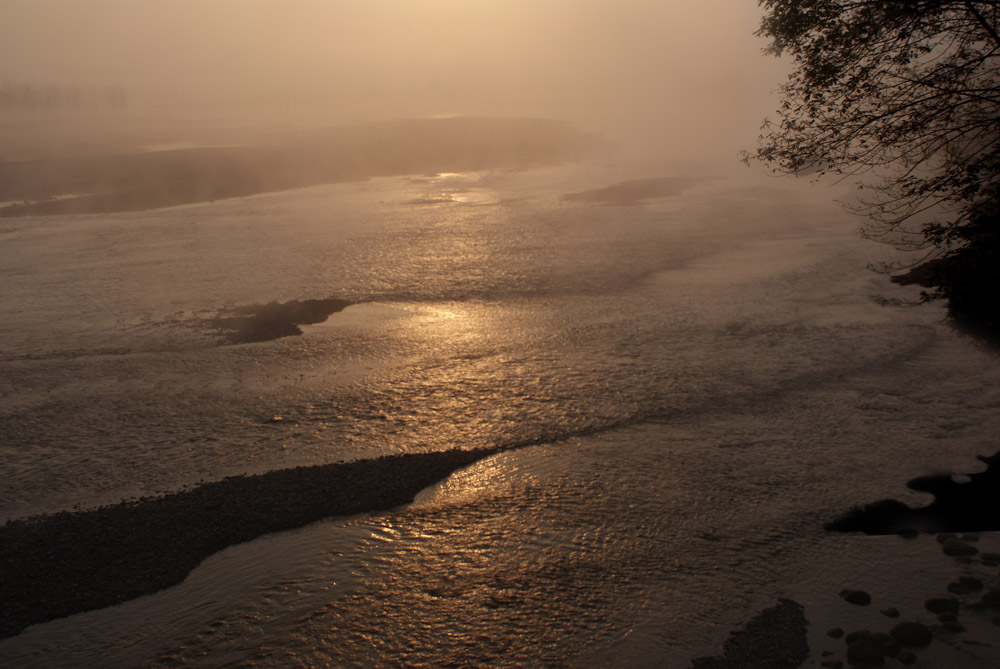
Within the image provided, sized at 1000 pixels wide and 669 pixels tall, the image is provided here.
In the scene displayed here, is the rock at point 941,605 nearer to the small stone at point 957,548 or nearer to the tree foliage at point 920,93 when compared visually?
the small stone at point 957,548

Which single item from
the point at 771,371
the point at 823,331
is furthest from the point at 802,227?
the point at 771,371

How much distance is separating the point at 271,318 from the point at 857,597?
9573 mm

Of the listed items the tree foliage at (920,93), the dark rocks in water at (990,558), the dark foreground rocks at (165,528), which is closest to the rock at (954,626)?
the dark rocks in water at (990,558)

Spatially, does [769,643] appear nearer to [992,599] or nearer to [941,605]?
[941,605]

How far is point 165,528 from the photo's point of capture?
22.9ft

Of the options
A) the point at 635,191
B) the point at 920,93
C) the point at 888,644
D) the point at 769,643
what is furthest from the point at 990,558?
the point at 635,191

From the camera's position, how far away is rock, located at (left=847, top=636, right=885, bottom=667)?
17.7ft

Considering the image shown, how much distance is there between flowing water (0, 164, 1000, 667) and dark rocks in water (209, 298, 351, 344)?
1.05 feet

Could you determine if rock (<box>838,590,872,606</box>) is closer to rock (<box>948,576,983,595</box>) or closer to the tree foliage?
rock (<box>948,576,983,595</box>)

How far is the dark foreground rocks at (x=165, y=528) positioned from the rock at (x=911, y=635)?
416 cm

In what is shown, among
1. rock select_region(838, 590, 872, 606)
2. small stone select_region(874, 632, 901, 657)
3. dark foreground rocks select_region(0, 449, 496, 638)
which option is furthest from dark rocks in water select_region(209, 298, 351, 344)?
small stone select_region(874, 632, 901, 657)

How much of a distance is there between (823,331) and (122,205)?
20.6m

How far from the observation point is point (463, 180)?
29.4 metres

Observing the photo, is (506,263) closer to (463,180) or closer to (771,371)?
(771,371)
